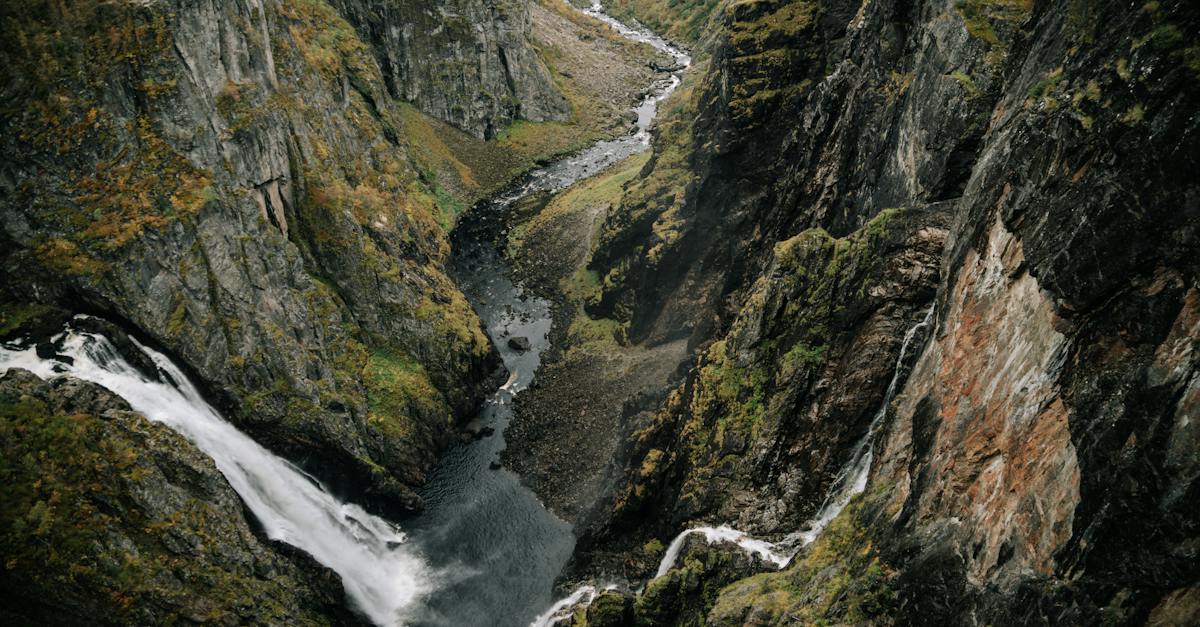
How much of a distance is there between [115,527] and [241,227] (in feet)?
54.9

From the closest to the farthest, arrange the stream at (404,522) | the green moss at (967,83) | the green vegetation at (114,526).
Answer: the green vegetation at (114,526)
the green moss at (967,83)
the stream at (404,522)

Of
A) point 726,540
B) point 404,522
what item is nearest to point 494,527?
point 404,522

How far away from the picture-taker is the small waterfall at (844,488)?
22031 millimetres

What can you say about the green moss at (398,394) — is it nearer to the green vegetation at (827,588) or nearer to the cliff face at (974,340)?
the cliff face at (974,340)

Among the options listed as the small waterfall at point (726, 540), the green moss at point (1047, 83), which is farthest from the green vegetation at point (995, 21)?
the small waterfall at point (726, 540)

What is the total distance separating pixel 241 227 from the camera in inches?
1420

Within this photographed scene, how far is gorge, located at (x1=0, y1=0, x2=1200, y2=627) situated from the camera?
39.5 feet

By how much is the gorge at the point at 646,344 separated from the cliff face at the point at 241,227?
0.17 metres

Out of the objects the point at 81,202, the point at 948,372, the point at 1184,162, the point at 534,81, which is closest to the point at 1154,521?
the point at 1184,162

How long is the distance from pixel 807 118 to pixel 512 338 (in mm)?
26312

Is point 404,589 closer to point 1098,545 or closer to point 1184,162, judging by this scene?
point 1098,545

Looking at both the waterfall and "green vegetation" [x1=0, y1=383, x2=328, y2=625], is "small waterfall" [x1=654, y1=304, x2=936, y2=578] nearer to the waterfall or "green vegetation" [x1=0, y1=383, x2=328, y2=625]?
the waterfall

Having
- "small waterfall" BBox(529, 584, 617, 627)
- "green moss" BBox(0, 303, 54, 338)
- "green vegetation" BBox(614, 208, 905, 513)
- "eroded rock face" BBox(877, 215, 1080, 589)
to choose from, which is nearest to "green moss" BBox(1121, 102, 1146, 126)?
"eroded rock face" BBox(877, 215, 1080, 589)

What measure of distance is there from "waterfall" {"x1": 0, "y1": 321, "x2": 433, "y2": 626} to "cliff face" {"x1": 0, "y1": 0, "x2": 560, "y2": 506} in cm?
130
